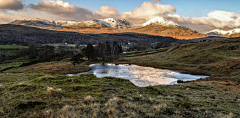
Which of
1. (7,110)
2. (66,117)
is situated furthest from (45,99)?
(66,117)

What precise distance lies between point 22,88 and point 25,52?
149344 millimetres

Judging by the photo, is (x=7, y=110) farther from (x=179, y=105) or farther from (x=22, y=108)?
(x=179, y=105)

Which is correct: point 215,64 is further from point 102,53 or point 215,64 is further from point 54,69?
point 54,69

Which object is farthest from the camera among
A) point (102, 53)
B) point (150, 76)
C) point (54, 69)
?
point (102, 53)

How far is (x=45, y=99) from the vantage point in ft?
31.9

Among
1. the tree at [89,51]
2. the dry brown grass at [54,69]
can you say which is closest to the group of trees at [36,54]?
the tree at [89,51]

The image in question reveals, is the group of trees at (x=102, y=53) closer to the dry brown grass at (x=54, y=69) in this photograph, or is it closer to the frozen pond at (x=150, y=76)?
the dry brown grass at (x=54, y=69)

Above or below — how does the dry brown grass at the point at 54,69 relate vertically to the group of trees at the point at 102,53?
below

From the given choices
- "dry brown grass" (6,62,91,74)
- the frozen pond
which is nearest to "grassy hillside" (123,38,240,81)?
the frozen pond

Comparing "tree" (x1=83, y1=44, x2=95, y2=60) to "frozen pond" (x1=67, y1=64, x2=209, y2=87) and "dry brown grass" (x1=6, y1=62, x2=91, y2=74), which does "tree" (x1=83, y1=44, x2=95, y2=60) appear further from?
"frozen pond" (x1=67, y1=64, x2=209, y2=87)

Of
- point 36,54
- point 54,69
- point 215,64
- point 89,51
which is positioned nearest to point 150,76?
point 215,64

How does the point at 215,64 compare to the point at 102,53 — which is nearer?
the point at 215,64

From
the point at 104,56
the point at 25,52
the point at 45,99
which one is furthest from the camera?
the point at 25,52

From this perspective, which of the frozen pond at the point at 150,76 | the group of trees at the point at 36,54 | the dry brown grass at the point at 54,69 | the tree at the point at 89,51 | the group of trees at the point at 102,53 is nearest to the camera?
the frozen pond at the point at 150,76
